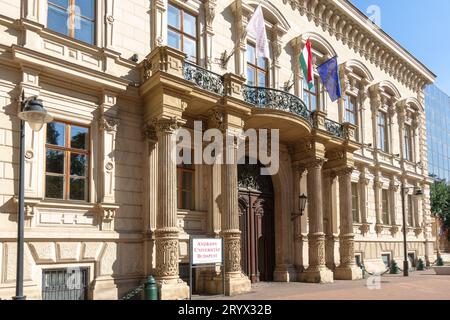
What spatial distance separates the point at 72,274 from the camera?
12.4 metres

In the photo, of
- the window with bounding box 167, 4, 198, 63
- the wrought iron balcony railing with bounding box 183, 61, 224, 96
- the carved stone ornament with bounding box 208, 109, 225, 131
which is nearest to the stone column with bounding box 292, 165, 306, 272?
the carved stone ornament with bounding box 208, 109, 225, 131

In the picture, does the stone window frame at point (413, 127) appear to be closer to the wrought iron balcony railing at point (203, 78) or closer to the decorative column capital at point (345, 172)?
the decorative column capital at point (345, 172)

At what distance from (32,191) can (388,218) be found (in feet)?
71.9

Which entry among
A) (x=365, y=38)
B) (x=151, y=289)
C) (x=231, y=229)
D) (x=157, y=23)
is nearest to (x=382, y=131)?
(x=365, y=38)

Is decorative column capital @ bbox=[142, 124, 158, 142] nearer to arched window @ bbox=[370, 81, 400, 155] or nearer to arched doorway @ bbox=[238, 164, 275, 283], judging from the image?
arched doorway @ bbox=[238, 164, 275, 283]

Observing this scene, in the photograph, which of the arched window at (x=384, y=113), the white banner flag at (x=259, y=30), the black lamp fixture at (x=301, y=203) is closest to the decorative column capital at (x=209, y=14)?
the white banner flag at (x=259, y=30)

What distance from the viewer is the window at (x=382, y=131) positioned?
27881 millimetres

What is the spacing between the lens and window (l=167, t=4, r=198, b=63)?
1605cm

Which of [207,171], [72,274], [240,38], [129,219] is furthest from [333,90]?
[72,274]

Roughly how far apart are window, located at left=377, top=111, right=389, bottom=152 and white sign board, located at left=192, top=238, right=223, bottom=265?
17.8 m

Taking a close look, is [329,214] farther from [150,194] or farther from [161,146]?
[161,146]

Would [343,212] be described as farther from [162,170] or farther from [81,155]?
[81,155]

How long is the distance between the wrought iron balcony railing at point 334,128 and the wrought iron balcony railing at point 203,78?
7.05 m
